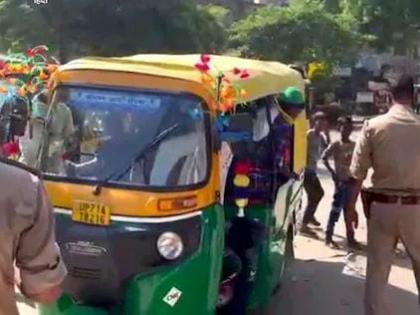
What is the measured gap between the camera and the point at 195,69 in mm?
4977

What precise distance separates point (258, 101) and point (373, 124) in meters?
1.00

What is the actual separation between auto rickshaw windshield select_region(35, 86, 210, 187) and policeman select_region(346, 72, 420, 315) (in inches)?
54.3

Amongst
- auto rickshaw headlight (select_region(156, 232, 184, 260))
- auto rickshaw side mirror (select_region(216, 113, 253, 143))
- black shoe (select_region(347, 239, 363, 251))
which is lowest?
black shoe (select_region(347, 239, 363, 251))

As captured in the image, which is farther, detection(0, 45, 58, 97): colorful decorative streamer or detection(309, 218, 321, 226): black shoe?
detection(309, 218, 321, 226): black shoe

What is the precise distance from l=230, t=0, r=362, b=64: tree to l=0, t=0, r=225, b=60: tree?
3657mm

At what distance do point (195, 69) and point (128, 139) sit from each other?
66 centimetres

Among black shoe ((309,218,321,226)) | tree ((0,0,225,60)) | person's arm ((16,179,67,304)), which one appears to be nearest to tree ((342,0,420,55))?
tree ((0,0,225,60))

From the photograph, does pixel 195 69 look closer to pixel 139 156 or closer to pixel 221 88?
pixel 221 88

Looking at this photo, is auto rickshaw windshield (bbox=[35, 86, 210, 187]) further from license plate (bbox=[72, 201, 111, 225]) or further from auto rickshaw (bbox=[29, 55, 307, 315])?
license plate (bbox=[72, 201, 111, 225])

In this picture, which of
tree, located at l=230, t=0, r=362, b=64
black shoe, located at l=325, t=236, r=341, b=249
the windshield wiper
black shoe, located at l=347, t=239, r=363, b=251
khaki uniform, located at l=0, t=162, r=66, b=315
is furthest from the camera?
tree, located at l=230, t=0, r=362, b=64

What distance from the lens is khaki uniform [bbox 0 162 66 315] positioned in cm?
Answer: 245

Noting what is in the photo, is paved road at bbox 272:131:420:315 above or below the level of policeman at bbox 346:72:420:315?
below

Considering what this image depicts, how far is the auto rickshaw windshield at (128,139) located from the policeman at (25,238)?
1.95 m

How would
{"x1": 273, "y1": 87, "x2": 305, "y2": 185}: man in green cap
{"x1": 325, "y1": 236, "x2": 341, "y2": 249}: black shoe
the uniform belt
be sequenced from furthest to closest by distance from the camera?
{"x1": 325, "y1": 236, "x2": 341, "y2": 249}: black shoe, {"x1": 273, "y1": 87, "x2": 305, "y2": 185}: man in green cap, the uniform belt
